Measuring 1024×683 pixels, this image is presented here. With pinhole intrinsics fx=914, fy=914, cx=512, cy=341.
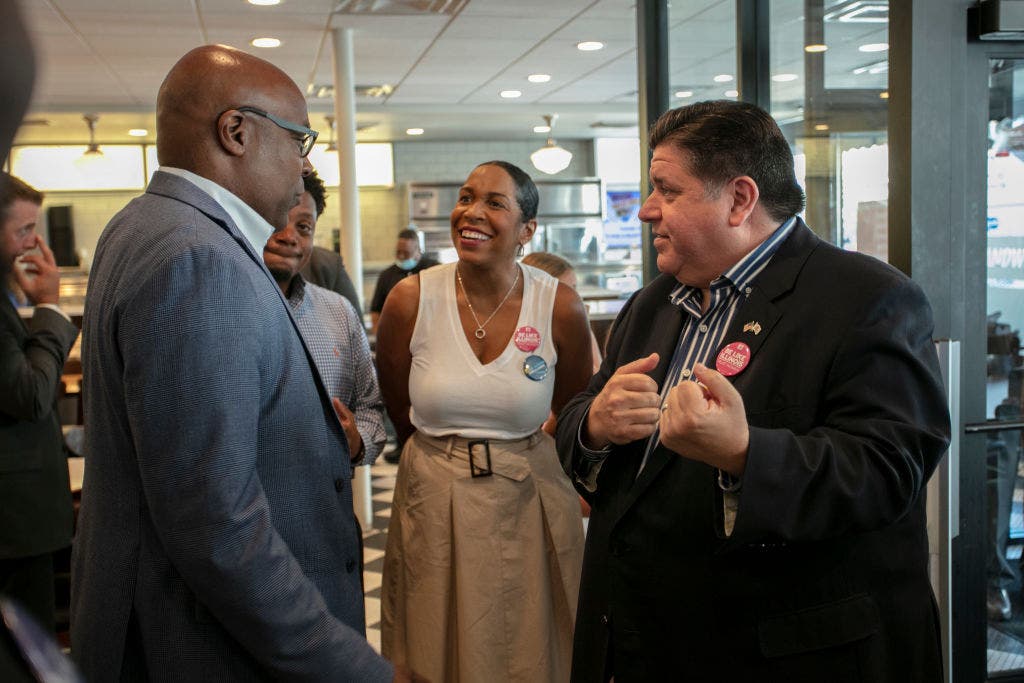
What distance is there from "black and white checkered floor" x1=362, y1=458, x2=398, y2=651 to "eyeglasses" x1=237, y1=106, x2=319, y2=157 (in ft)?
6.60

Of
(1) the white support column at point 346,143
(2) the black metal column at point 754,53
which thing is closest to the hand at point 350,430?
(2) the black metal column at point 754,53

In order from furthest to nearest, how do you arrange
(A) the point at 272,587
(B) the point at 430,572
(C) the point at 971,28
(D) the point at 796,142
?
1. (D) the point at 796,142
2. (B) the point at 430,572
3. (C) the point at 971,28
4. (A) the point at 272,587

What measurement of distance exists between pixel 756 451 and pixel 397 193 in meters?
11.9

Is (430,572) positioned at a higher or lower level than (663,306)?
lower

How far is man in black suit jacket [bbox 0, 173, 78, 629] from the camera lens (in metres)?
2.36

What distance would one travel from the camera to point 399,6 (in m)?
5.52

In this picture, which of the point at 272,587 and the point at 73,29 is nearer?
the point at 272,587

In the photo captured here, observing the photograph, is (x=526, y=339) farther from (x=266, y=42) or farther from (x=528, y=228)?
(x=266, y=42)

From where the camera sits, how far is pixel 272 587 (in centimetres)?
114

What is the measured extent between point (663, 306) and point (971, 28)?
1.06 metres

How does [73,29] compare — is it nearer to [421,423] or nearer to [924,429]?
[421,423]

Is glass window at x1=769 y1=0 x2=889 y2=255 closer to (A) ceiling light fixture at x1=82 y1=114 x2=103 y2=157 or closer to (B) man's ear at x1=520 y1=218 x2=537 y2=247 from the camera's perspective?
(B) man's ear at x1=520 y1=218 x2=537 y2=247

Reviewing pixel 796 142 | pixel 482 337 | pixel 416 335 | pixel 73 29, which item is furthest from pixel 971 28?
pixel 73 29

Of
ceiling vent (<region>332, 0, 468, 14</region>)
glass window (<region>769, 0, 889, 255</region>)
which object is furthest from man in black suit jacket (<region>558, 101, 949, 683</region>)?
ceiling vent (<region>332, 0, 468, 14</region>)
